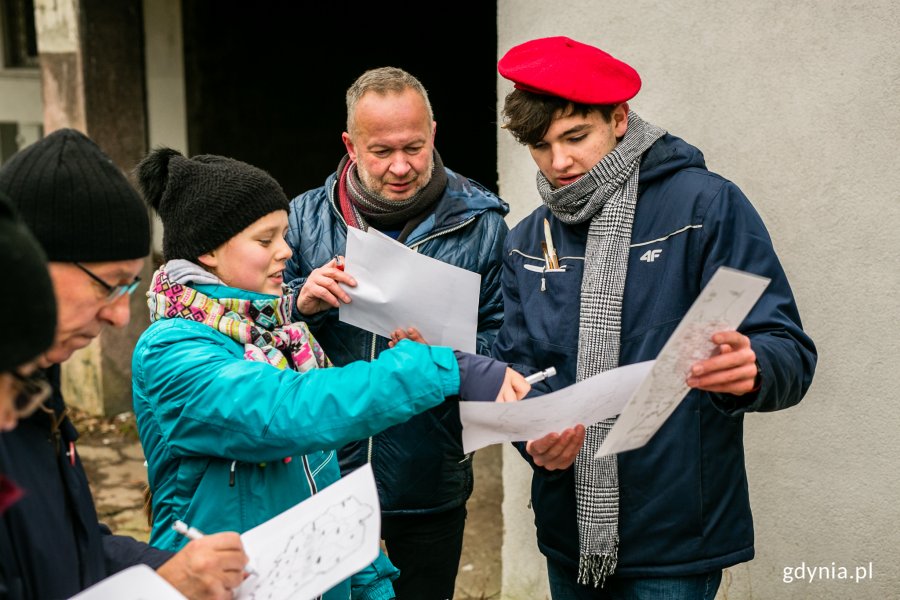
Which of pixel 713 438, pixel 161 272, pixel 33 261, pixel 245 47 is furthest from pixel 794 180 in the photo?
pixel 245 47

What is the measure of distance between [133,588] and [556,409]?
89cm

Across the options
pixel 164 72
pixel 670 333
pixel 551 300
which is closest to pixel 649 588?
pixel 670 333

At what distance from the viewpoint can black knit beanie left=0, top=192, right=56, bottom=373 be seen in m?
1.19

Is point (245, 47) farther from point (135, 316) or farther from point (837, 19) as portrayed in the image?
point (837, 19)

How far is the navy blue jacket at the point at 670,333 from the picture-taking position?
2191 mm

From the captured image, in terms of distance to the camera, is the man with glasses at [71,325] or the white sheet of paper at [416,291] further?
the white sheet of paper at [416,291]

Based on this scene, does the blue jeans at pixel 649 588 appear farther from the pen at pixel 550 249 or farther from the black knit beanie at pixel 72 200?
the black knit beanie at pixel 72 200

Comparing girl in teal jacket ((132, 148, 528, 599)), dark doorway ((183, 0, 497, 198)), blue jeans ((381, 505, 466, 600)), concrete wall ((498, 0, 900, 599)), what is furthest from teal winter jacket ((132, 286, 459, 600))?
dark doorway ((183, 0, 497, 198))

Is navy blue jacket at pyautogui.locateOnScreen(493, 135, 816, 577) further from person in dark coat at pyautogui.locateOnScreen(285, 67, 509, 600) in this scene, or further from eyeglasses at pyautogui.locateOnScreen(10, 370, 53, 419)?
eyeglasses at pyautogui.locateOnScreen(10, 370, 53, 419)

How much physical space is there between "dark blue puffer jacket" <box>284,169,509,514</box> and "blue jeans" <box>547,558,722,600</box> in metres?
0.63

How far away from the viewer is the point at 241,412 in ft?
6.38

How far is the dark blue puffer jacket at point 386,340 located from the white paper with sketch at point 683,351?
1.09 meters

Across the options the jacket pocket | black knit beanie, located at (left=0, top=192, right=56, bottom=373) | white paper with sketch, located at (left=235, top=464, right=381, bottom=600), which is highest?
black knit beanie, located at (left=0, top=192, right=56, bottom=373)

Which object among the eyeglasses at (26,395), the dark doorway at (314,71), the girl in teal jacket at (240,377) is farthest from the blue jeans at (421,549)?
the dark doorway at (314,71)
